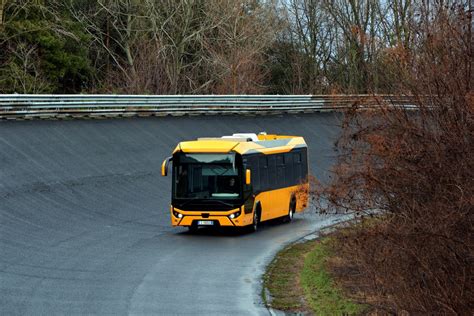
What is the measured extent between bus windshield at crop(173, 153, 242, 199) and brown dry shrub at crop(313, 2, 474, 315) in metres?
8.33

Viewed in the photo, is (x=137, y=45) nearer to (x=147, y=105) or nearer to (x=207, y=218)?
(x=147, y=105)

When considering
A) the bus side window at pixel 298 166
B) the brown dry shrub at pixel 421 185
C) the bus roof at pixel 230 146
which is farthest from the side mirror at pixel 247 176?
the brown dry shrub at pixel 421 185

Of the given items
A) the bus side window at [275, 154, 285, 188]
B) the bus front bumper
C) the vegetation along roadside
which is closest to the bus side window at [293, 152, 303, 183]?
the bus side window at [275, 154, 285, 188]

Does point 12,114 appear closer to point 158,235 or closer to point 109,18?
point 158,235

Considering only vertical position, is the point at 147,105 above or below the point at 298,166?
above

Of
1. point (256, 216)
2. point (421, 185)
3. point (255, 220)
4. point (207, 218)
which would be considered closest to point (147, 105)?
point (256, 216)

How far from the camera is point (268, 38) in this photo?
6388 cm

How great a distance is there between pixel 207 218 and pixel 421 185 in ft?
40.7

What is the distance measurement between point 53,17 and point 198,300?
43.1m

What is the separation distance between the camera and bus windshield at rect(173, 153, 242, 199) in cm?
2631

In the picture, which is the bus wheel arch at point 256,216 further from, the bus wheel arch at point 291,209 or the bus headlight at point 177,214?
the bus wheel arch at point 291,209

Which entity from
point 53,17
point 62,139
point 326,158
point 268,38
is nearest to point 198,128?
point 326,158

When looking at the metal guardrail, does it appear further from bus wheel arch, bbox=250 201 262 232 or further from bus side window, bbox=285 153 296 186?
bus wheel arch, bbox=250 201 262 232

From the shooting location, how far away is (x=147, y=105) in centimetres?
4197
